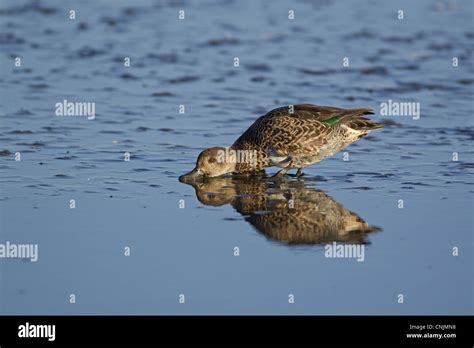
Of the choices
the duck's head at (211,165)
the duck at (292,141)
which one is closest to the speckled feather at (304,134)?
the duck at (292,141)

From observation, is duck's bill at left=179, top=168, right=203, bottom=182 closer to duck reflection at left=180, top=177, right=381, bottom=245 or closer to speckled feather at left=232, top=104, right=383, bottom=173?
duck reflection at left=180, top=177, right=381, bottom=245

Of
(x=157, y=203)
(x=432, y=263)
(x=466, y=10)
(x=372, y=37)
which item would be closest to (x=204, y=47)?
(x=372, y=37)

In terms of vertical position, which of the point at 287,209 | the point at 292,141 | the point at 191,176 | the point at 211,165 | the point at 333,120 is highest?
the point at 333,120

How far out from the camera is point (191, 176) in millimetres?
11000

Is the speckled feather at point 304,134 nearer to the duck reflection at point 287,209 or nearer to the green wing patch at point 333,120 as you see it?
the green wing patch at point 333,120

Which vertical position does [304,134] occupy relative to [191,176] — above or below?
above

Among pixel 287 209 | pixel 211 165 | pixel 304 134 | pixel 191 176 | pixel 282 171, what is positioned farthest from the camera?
pixel 282 171

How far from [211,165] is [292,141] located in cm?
94

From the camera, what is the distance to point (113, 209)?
9844mm

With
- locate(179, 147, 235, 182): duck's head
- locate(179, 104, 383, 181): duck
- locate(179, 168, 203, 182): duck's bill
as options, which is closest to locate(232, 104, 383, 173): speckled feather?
locate(179, 104, 383, 181): duck

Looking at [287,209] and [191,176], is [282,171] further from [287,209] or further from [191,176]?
[287,209]

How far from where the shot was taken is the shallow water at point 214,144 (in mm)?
8156

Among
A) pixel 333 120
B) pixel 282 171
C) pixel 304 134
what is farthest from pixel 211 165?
pixel 333 120

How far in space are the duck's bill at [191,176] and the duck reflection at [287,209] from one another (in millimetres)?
48
